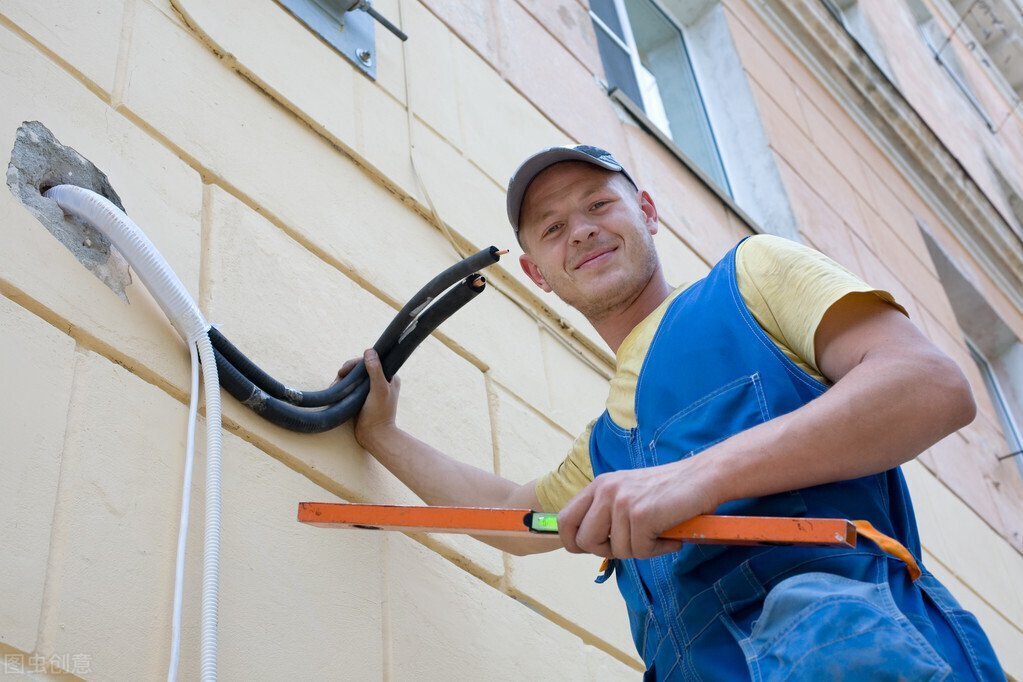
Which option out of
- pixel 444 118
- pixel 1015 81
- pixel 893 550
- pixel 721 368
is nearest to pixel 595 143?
pixel 444 118

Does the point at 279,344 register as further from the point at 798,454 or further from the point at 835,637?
the point at 835,637

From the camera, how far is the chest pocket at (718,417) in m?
1.74

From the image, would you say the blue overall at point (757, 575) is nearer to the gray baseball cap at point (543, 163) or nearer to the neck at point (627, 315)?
the neck at point (627, 315)

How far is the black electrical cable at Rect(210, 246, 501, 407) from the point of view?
1.97 m

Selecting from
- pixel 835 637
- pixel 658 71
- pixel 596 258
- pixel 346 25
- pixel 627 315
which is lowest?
pixel 835 637

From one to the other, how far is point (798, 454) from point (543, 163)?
964mm

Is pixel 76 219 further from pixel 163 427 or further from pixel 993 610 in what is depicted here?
pixel 993 610

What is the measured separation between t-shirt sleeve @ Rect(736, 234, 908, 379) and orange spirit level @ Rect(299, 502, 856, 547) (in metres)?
0.31

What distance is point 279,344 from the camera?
2182mm

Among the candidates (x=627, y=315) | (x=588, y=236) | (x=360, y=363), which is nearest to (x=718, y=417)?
(x=627, y=315)

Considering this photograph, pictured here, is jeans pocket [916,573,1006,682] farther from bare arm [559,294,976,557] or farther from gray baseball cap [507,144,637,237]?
gray baseball cap [507,144,637,237]

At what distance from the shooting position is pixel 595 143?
3906mm

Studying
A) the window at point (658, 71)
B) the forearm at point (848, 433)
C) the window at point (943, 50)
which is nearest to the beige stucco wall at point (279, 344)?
the forearm at point (848, 433)

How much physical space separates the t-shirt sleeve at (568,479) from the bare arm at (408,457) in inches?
3.8
